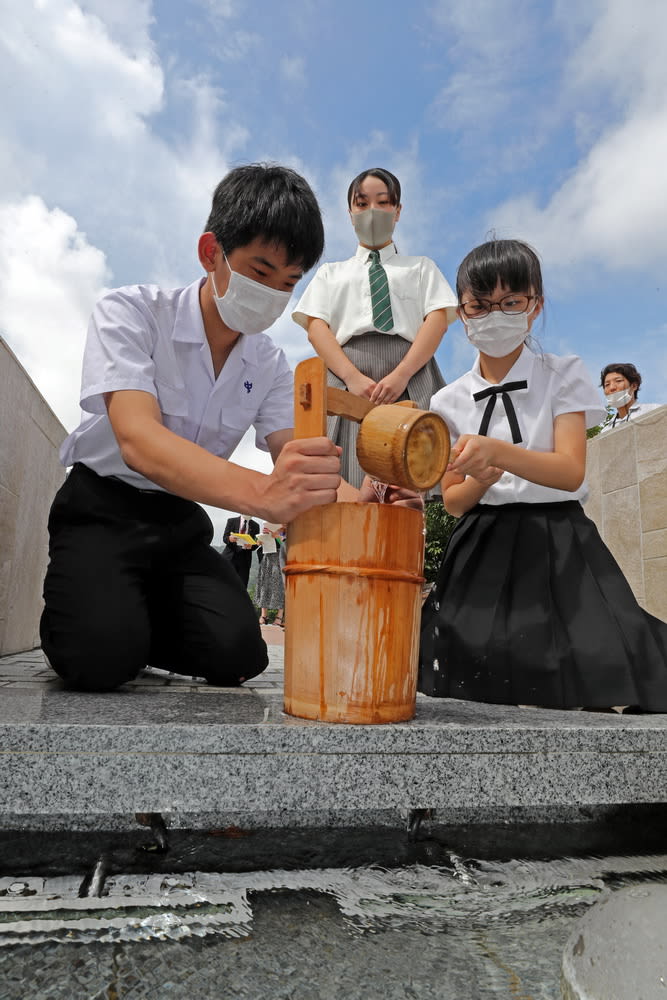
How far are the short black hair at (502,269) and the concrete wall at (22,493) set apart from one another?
2.04m

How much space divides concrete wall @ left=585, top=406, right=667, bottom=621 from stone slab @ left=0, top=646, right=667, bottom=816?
2979 mm

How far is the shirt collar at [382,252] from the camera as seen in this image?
3.65m

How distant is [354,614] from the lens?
4.76 feet

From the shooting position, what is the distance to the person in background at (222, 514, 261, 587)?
9.89 meters

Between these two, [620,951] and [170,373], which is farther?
[170,373]

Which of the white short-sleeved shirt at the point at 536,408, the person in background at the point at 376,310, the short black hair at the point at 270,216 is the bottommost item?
the white short-sleeved shirt at the point at 536,408

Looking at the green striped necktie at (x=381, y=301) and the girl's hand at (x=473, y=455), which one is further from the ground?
the green striped necktie at (x=381, y=301)

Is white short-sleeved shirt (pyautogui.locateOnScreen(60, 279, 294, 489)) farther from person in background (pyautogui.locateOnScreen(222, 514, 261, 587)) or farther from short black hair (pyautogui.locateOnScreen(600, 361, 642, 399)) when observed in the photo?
person in background (pyautogui.locateOnScreen(222, 514, 261, 587))

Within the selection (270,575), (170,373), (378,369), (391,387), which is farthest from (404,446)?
(270,575)

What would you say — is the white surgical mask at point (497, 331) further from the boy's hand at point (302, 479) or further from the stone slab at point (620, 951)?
the stone slab at point (620, 951)

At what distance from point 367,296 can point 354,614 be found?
239 centimetres

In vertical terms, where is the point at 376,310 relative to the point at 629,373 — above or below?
below

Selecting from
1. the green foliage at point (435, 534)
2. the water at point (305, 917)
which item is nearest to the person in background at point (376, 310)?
the water at point (305, 917)

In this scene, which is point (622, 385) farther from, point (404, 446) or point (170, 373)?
point (404, 446)
